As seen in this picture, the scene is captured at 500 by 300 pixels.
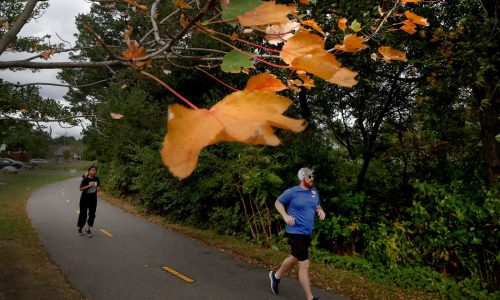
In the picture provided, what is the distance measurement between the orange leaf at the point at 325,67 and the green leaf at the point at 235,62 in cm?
13

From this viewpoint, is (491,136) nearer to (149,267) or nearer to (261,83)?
(149,267)

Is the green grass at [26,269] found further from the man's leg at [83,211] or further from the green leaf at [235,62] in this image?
the green leaf at [235,62]

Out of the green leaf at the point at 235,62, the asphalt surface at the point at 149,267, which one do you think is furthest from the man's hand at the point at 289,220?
the green leaf at the point at 235,62

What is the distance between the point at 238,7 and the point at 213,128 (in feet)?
1.01

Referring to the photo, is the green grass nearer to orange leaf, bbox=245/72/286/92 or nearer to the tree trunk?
orange leaf, bbox=245/72/286/92

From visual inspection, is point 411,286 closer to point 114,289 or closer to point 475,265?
point 475,265

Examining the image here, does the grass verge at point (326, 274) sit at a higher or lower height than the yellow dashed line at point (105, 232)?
higher

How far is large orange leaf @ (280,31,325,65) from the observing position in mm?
640

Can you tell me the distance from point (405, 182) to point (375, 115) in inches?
126

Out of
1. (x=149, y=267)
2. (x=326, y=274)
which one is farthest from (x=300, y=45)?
(x=149, y=267)

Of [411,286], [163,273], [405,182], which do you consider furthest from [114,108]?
[411,286]

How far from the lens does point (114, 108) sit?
17.5 meters

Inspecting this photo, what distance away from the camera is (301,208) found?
491 centimetres

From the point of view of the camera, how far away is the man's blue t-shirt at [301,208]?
4.90m
